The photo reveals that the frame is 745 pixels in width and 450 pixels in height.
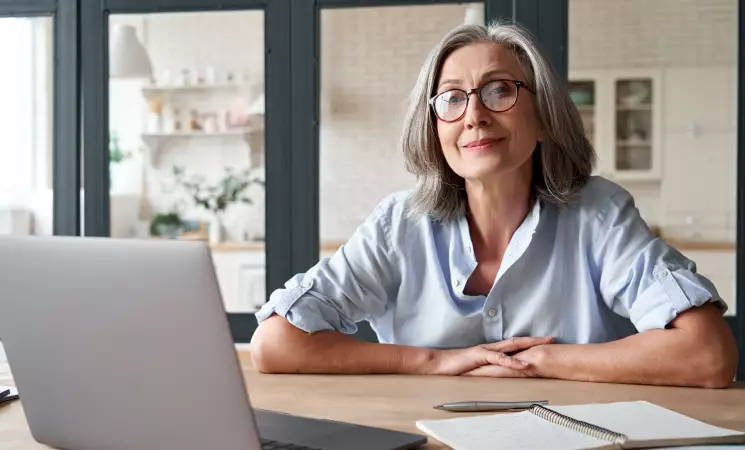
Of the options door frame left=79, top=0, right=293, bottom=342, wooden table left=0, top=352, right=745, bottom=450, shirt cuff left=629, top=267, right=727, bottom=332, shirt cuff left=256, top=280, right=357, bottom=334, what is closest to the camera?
wooden table left=0, top=352, right=745, bottom=450

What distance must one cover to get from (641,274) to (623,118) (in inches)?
138

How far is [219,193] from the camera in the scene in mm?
4391

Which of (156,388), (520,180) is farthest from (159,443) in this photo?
(520,180)

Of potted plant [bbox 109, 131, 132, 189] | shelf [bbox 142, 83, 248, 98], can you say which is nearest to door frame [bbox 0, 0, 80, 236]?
potted plant [bbox 109, 131, 132, 189]

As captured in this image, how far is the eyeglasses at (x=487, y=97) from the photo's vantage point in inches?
70.0

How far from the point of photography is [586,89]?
4566 mm

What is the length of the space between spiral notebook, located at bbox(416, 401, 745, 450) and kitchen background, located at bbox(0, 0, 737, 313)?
1356 mm

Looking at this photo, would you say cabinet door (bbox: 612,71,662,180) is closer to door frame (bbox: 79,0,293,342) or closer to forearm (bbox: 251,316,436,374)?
door frame (bbox: 79,0,293,342)

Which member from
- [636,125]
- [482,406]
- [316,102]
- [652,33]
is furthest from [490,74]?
[636,125]

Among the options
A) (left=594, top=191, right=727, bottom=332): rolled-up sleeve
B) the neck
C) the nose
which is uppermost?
the nose

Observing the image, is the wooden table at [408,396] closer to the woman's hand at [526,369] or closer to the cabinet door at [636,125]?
the woman's hand at [526,369]

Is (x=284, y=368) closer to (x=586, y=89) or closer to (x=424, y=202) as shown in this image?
(x=424, y=202)

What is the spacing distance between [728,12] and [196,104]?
11.0ft

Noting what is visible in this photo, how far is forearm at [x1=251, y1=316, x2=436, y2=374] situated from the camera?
1564 millimetres
